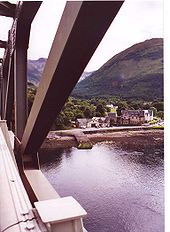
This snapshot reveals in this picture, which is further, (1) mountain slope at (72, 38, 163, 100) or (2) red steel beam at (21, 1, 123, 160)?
(1) mountain slope at (72, 38, 163, 100)

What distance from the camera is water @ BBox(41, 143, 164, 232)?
19141 millimetres

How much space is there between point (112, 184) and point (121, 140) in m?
5.96

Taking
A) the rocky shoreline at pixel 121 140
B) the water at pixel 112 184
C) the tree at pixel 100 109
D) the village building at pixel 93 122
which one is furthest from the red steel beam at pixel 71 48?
the rocky shoreline at pixel 121 140

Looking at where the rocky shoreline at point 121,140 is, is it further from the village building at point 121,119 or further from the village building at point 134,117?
the village building at point 134,117

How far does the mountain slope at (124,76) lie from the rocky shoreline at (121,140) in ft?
13.4

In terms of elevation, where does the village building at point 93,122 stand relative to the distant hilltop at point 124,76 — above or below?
below

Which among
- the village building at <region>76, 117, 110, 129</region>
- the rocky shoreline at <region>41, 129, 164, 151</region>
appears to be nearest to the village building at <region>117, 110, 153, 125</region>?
the village building at <region>76, 117, 110, 129</region>

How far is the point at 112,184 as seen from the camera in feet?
77.8

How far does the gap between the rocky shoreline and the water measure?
0.68m

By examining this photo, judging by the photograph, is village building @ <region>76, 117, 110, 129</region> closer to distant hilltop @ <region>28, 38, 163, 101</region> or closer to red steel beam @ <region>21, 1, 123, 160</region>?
distant hilltop @ <region>28, 38, 163, 101</region>

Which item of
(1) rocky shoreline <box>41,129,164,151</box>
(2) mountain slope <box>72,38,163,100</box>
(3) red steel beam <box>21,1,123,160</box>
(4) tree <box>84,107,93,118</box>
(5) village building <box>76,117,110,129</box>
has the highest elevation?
(2) mountain slope <box>72,38,163,100</box>

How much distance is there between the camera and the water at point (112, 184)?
62.8 ft

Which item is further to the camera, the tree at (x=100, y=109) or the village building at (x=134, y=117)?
the tree at (x=100, y=109)

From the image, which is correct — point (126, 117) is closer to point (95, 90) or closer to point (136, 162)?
point (95, 90)
